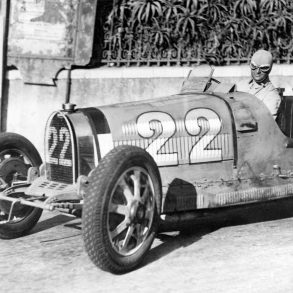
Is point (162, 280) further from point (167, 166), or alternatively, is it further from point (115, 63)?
point (115, 63)

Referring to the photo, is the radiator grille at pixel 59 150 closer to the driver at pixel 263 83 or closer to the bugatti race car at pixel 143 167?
the bugatti race car at pixel 143 167

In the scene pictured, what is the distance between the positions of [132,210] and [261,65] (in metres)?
2.49

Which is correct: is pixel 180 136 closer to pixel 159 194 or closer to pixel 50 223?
pixel 159 194

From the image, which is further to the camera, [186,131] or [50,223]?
[50,223]

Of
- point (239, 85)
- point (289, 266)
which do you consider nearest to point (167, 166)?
point (289, 266)

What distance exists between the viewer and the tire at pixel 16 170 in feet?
20.2

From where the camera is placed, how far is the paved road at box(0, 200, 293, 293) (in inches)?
187

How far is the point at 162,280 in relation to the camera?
191 inches

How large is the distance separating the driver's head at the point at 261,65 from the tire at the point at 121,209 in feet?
6.94

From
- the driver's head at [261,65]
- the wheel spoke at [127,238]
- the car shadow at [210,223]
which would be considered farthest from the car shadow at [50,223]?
the driver's head at [261,65]

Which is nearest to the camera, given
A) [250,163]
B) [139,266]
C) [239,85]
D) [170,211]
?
[139,266]

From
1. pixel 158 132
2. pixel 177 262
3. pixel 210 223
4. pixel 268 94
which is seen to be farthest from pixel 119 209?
pixel 268 94

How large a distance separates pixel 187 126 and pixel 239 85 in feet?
12.4

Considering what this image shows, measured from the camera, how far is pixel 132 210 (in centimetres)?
498
